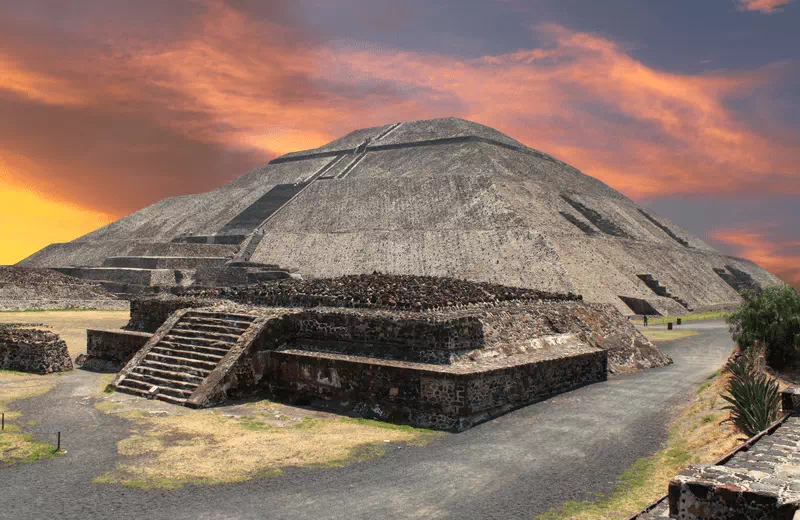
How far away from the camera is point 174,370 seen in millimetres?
14523

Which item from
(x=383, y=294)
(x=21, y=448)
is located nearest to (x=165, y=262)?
(x=383, y=294)

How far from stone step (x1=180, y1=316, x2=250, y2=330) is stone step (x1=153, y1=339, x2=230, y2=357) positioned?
32.4 inches

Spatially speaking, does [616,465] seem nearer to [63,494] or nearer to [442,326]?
[442,326]

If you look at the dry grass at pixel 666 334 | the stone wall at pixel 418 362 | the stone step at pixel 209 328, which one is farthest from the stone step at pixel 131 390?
the dry grass at pixel 666 334

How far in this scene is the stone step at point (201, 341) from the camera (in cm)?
1473

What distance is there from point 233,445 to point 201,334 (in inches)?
234

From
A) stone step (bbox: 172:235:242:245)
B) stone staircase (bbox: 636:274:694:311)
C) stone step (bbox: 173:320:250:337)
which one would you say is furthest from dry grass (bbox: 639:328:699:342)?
stone step (bbox: 172:235:242:245)

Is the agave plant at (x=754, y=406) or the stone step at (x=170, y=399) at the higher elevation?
the agave plant at (x=754, y=406)

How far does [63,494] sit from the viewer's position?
7.99 meters

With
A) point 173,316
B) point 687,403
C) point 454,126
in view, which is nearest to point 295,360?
point 173,316

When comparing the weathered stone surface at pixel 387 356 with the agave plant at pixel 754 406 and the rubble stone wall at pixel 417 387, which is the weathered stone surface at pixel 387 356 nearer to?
the rubble stone wall at pixel 417 387

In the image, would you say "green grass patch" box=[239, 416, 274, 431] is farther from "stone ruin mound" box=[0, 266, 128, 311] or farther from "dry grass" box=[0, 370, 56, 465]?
"stone ruin mound" box=[0, 266, 128, 311]

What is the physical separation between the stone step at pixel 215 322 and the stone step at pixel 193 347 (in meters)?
0.82

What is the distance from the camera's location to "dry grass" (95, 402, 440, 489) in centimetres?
886
